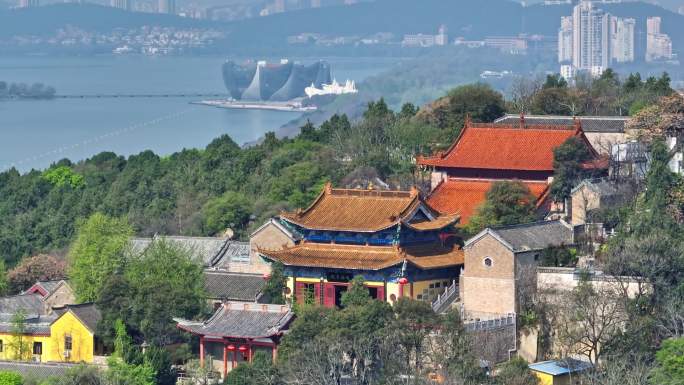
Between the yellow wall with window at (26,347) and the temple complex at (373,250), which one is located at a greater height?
the temple complex at (373,250)

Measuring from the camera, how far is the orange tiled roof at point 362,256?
37.3 metres

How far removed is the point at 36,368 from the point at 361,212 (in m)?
7.19

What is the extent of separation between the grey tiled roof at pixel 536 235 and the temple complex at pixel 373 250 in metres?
1.85

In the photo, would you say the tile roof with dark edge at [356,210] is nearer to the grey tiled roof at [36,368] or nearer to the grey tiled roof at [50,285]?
the grey tiled roof at [50,285]

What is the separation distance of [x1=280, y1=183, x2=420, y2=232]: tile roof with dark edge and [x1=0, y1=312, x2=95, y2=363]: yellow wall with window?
4800mm

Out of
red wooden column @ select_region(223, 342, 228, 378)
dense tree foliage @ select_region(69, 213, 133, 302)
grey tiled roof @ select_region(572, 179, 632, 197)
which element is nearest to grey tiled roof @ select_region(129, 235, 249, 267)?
dense tree foliage @ select_region(69, 213, 133, 302)

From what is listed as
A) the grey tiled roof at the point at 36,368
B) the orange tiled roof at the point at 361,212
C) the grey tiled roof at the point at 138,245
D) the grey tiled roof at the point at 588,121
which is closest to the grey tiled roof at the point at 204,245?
the grey tiled roof at the point at 138,245

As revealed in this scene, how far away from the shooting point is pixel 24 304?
40000 millimetres

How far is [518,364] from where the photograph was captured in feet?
106

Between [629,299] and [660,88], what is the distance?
19.0 m

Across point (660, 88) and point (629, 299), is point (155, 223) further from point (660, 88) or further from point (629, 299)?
point (629, 299)

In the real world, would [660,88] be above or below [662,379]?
above

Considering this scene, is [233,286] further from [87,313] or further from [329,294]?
[87,313]

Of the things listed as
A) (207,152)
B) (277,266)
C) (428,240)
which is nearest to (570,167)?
(428,240)
